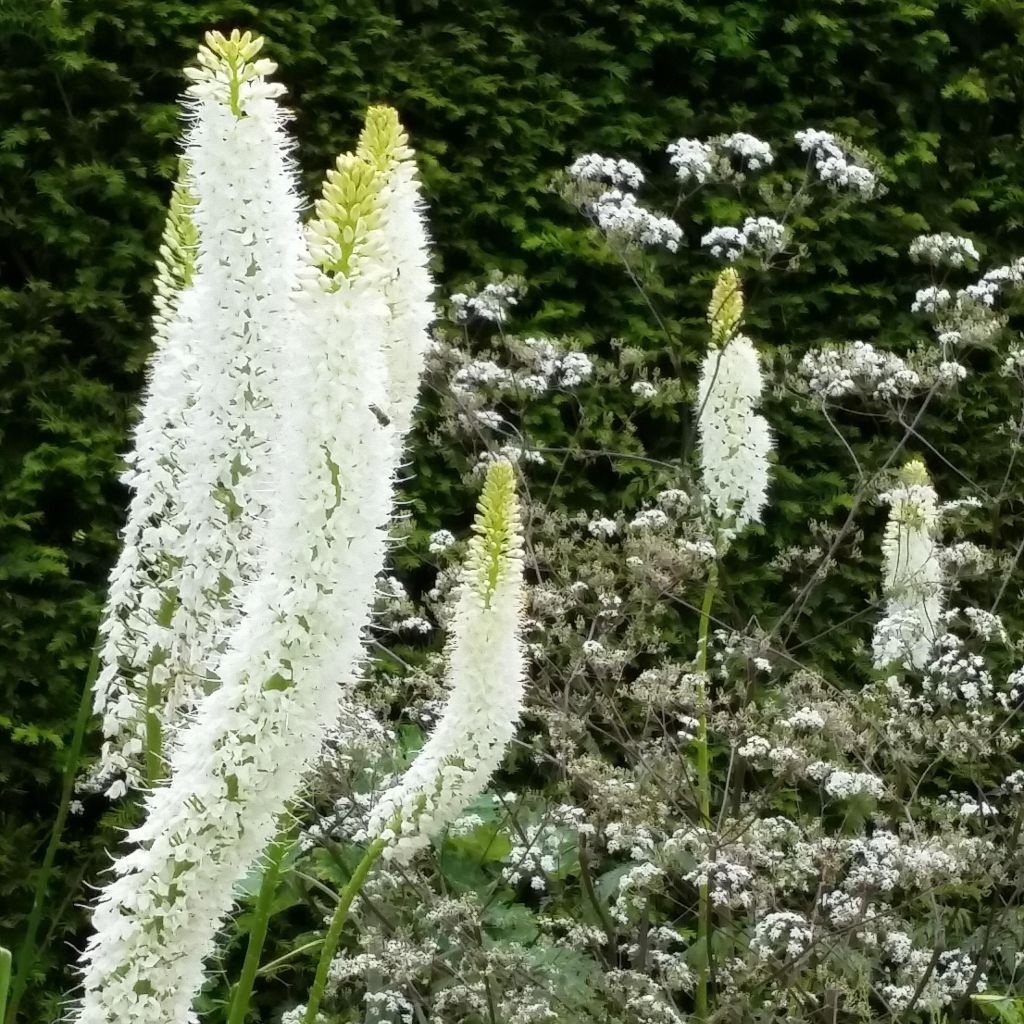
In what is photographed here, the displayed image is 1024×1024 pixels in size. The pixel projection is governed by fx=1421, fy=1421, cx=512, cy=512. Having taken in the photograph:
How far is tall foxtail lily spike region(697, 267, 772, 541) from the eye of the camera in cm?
416

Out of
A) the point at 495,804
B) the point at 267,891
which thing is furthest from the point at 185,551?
the point at 495,804

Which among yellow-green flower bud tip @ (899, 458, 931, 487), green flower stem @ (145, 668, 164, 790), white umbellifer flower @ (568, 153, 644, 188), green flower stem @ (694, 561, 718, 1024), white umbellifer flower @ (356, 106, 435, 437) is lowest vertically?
green flower stem @ (694, 561, 718, 1024)

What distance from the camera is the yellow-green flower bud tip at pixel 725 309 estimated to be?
4129 mm

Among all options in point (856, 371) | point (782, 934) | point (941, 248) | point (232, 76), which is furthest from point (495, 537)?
point (941, 248)

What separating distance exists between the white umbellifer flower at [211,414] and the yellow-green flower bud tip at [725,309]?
A: 6.51 feet

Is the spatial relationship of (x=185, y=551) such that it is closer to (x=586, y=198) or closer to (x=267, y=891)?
(x=267, y=891)

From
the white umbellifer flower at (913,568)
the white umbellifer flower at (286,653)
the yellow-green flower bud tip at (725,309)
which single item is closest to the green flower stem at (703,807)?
the white umbellifer flower at (913,568)

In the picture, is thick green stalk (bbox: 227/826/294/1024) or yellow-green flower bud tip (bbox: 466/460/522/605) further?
yellow-green flower bud tip (bbox: 466/460/522/605)

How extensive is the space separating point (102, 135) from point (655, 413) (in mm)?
2257

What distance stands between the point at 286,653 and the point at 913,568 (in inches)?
118

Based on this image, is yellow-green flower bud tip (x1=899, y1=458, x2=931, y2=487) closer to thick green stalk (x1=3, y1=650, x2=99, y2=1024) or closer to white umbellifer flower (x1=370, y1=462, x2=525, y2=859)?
white umbellifer flower (x1=370, y1=462, x2=525, y2=859)

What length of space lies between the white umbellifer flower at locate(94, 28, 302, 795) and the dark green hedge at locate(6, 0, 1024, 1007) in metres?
1.15

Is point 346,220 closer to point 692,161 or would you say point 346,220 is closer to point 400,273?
point 400,273

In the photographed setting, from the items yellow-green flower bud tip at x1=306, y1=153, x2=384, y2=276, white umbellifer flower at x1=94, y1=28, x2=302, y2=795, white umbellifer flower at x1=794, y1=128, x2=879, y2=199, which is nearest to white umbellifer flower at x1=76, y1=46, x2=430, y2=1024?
yellow-green flower bud tip at x1=306, y1=153, x2=384, y2=276
